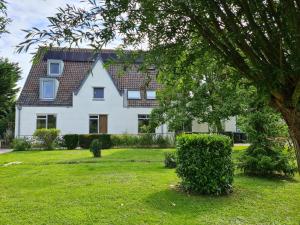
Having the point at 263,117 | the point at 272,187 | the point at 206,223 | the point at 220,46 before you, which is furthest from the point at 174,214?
the point at 263,117

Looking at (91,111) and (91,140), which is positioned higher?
(91,111)

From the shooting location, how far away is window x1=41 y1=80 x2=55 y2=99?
105ft

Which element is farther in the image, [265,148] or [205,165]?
[265,148]

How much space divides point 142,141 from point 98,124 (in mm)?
6018

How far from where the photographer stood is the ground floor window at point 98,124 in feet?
106

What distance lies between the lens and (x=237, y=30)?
247 cm

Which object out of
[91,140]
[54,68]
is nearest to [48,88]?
[54,68]

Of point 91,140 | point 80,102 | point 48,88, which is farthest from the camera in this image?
point 48,88

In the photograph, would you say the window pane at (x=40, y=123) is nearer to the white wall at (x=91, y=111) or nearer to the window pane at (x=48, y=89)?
the white wall at (x=91, y=111)

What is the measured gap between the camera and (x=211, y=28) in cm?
262

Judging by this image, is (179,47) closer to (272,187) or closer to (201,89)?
(272,187)

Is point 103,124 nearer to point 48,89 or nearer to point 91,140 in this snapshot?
point 91,140

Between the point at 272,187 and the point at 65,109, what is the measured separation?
24.4 metres

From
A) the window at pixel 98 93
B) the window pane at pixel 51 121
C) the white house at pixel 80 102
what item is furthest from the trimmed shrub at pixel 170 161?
the window pane at pixel 51 121
